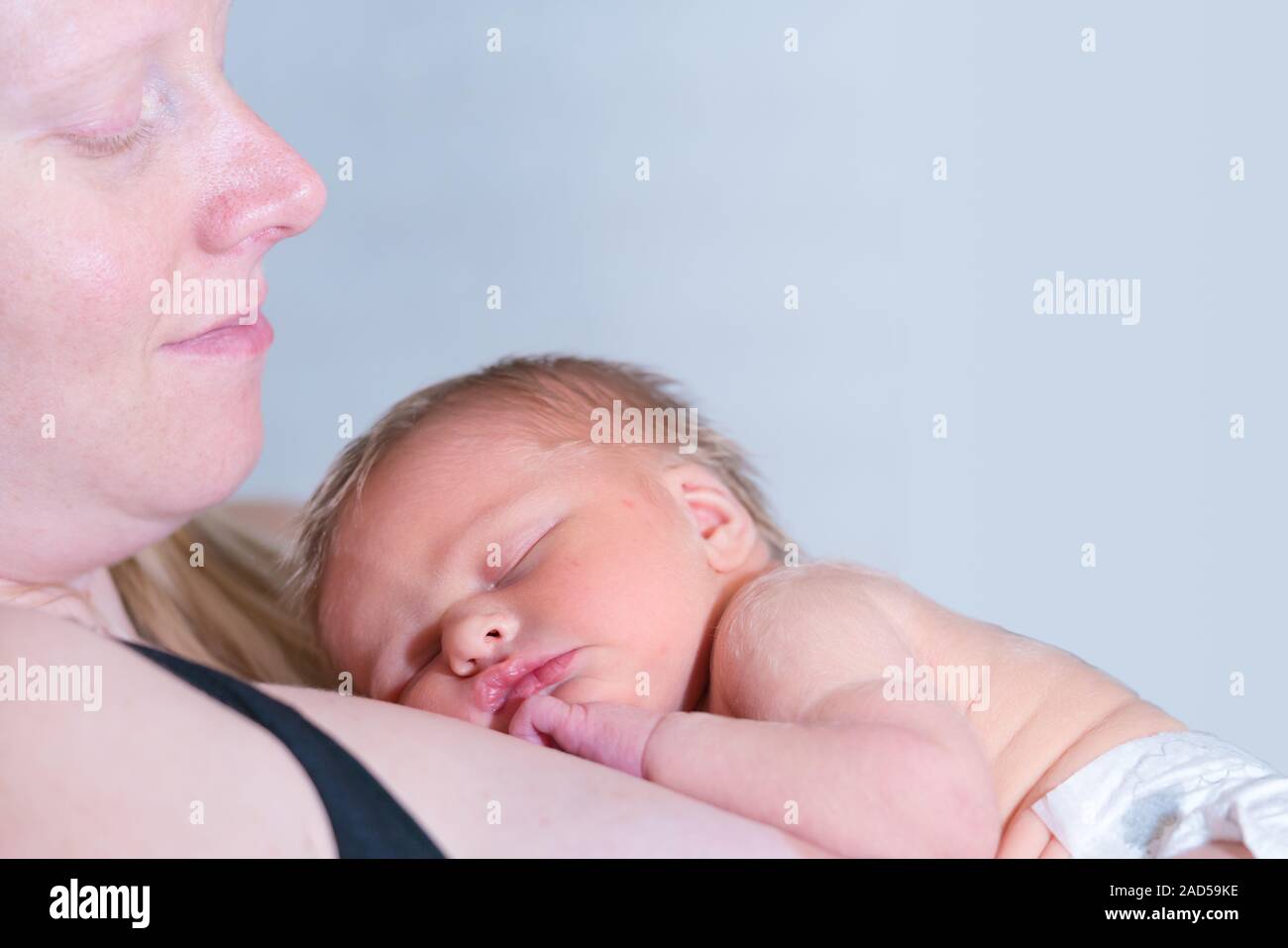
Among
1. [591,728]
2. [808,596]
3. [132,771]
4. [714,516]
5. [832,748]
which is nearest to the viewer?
[132,771]

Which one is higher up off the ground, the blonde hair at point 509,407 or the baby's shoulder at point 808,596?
the blonde hair at point 509,407

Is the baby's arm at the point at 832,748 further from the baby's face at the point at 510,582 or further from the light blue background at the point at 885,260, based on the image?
the light blue background at the point at 885,260

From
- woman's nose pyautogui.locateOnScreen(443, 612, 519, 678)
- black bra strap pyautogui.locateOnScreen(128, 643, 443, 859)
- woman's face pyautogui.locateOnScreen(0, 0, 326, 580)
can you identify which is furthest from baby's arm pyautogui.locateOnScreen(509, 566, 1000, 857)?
woman's face pyautogui.locateOnScreen(0, 0, 326, 580)

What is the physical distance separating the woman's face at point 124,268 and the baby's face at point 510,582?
0.19m

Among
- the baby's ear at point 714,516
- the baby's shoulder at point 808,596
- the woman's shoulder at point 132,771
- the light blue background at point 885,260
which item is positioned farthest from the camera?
the light blue background at point 885,260

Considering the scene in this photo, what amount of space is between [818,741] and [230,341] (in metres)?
0.70

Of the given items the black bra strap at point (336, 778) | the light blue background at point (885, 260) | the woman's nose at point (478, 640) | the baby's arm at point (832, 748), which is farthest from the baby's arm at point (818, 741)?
the light blue background at point (885, 260)

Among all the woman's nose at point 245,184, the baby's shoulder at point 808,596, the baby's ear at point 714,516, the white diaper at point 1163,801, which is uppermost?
the woman's nose at point 245,184

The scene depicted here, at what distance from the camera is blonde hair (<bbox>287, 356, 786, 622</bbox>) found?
5.26 ft

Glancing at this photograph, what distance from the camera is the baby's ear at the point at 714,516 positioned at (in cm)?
154

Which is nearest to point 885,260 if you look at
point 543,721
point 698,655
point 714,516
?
point 714,516

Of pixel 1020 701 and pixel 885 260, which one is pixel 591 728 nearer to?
pixel 1020 701

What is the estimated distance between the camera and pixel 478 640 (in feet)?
4.42
